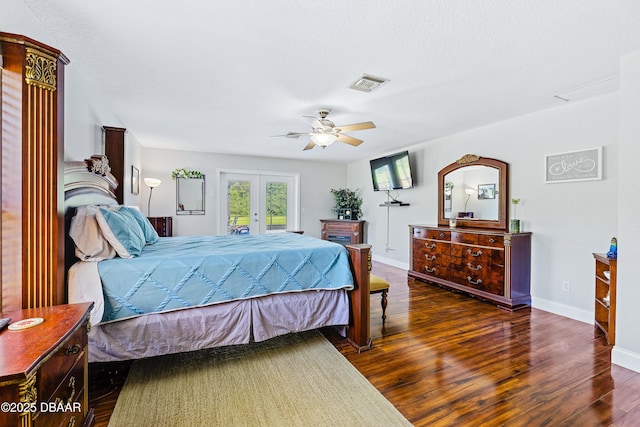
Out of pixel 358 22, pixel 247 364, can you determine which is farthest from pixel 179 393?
pixel 358 22

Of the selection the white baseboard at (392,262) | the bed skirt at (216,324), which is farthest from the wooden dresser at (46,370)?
the white baseboard at (392,262)

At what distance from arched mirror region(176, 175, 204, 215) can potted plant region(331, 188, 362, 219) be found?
3.14 metres

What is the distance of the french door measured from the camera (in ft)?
21.2

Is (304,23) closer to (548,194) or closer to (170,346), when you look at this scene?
(170,346)

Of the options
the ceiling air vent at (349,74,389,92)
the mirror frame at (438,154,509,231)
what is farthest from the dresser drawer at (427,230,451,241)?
the ceiling air vent at (349,74,389,92)

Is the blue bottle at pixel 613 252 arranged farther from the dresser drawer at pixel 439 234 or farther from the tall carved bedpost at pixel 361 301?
the tall carved bedpost at pixel 361 301

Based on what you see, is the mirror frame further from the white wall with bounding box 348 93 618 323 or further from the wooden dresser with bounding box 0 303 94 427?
the wooden dresser with bounding box 0 303 94 427

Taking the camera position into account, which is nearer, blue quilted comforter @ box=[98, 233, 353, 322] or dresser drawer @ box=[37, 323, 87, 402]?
dresser drawer @ box=[37, 323, 87, 402]

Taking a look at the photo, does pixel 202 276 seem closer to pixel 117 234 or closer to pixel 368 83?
pixel 117 234

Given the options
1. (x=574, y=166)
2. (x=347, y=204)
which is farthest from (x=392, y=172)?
(x=574, y=166)

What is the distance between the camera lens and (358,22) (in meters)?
1.86

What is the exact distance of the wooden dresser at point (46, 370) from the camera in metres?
0.89

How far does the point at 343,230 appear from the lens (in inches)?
276

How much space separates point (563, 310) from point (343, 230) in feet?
14.1
